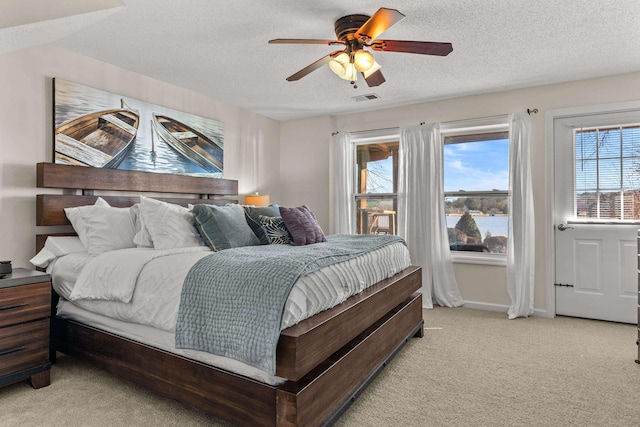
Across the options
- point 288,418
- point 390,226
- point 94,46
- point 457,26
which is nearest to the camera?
point 288,418

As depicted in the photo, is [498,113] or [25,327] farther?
[498,113]

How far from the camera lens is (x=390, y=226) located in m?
4.88

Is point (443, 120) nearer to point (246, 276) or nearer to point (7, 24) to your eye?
point (246, 276)

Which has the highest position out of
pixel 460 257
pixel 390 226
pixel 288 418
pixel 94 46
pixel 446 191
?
pixel 94 46

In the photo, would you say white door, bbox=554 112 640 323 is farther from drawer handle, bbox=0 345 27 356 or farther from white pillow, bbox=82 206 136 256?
drawer handle, bbox=0 345 27 356

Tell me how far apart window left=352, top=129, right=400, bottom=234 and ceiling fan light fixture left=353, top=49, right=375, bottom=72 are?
7.88 feet

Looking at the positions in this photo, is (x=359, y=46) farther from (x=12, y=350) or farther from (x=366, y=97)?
(x=12, y=350)

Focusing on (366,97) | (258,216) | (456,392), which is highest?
(366,97)

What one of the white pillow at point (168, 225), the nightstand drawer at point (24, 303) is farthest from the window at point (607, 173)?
the nightstand drawer at point (24, 303)

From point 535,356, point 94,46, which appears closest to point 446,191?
point 535,356

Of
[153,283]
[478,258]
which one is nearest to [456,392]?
[153,283]

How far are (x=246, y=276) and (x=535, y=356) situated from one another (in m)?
2.36

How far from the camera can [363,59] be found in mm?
2379

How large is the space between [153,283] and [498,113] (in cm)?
387
